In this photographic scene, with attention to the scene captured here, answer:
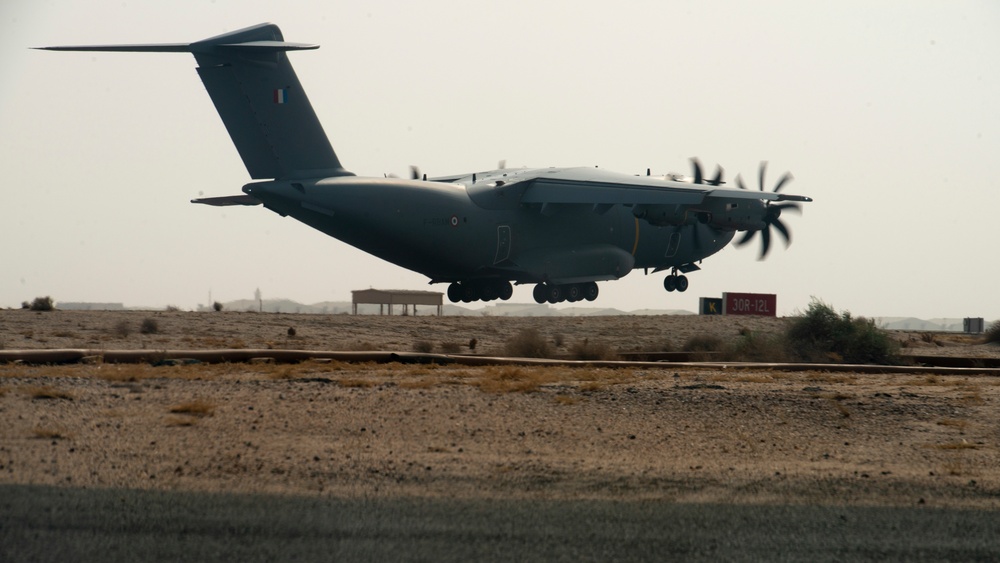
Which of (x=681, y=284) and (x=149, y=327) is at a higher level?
(x=681, y=284)

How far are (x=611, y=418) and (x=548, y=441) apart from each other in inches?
76.8

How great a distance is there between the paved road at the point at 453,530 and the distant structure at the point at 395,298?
44026 millimetres

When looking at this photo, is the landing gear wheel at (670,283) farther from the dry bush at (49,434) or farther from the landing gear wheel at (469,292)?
the dry bush at (49,434)

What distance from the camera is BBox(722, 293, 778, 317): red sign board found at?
54344mm

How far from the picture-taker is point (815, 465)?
37.1ft

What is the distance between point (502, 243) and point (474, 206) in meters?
1.82

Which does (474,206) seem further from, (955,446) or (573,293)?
(955,446)

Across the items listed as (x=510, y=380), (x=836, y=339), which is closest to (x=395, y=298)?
(x=836, y=339)

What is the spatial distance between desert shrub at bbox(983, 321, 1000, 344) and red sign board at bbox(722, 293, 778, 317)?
14.0 meters

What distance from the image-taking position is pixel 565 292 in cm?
4241

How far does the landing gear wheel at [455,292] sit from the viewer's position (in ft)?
135

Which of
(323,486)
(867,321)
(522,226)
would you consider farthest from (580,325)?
(323,486)

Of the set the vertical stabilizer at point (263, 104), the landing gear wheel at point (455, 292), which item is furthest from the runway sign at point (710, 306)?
the vertical stabilizer at point (263, 104)

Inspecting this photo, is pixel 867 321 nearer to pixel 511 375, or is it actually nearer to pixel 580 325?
pixel 580 325
